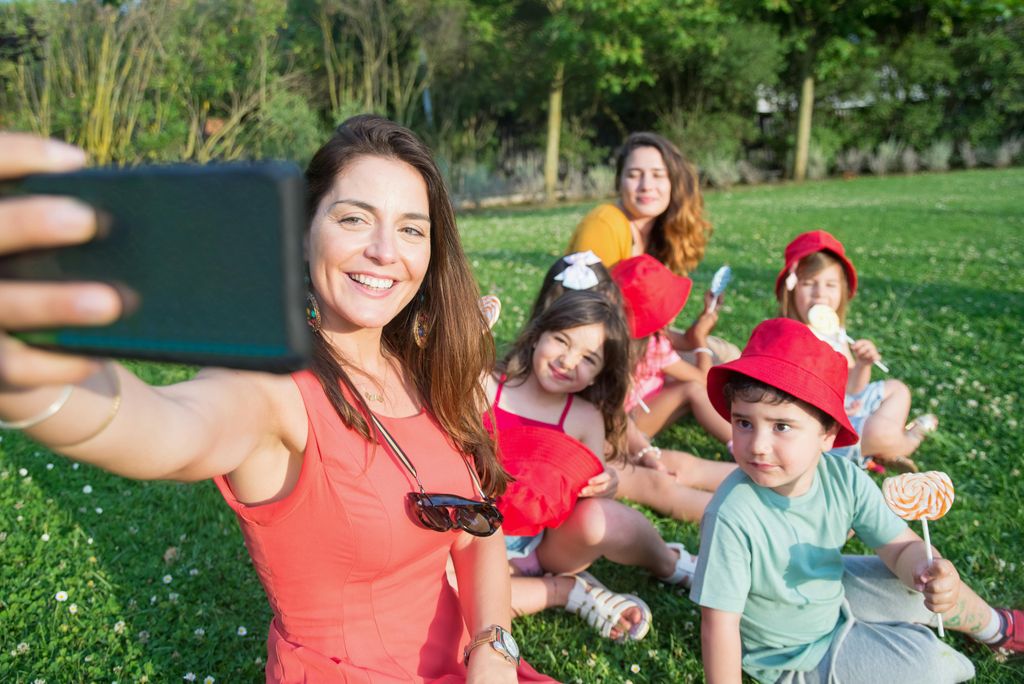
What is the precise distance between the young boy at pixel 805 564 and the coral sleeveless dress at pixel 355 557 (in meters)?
0.79

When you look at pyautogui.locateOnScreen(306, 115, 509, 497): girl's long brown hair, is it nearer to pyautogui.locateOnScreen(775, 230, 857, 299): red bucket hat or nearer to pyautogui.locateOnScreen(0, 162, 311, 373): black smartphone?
pyautogui.locateOnScreen(0, 162, 311, 373): black smartphone

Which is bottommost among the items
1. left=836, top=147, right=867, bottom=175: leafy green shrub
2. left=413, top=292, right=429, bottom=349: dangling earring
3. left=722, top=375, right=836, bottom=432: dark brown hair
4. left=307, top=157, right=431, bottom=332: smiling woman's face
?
left=722, top=375, right=836, bottom=432: dark brown hair

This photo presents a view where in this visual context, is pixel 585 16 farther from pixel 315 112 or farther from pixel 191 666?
pixel 191 666

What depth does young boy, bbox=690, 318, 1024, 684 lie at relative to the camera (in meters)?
2.56

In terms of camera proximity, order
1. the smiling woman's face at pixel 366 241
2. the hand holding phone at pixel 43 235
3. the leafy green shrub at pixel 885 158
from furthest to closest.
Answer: the leafy green shrub at pixel 885 158 → the smiling woman's face at pixel 366 241 → the hand holding phone at pixel 43 235

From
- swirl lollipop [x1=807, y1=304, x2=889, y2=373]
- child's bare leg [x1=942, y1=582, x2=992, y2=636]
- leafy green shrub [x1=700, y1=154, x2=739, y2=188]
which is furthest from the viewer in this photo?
leafy green shrub [x1=700, y1=154, x2=739, y2=188]

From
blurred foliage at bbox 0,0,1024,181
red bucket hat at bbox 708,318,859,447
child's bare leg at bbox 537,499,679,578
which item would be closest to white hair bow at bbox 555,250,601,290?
child's bare leg at bbox 537,499,679,578

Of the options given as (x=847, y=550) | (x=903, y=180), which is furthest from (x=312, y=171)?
(x=903, y=180)

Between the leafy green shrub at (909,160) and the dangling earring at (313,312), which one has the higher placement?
the leafy green shrub at (909,160)

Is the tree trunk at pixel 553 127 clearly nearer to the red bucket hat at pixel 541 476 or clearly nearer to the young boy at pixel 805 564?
the red bucket hat at pixel 541 476

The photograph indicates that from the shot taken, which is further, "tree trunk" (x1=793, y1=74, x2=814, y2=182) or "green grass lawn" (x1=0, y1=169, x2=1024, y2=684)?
"tree trunk" (x1=793, y1=74, x2=814, y2=182)

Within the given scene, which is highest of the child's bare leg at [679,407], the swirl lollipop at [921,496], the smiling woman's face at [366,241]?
the smiling woman's face at [366,241]

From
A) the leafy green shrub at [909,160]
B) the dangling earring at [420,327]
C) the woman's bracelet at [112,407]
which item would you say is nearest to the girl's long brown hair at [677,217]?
the dangling earring at [420,327]

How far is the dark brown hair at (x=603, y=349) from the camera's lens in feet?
11.6
